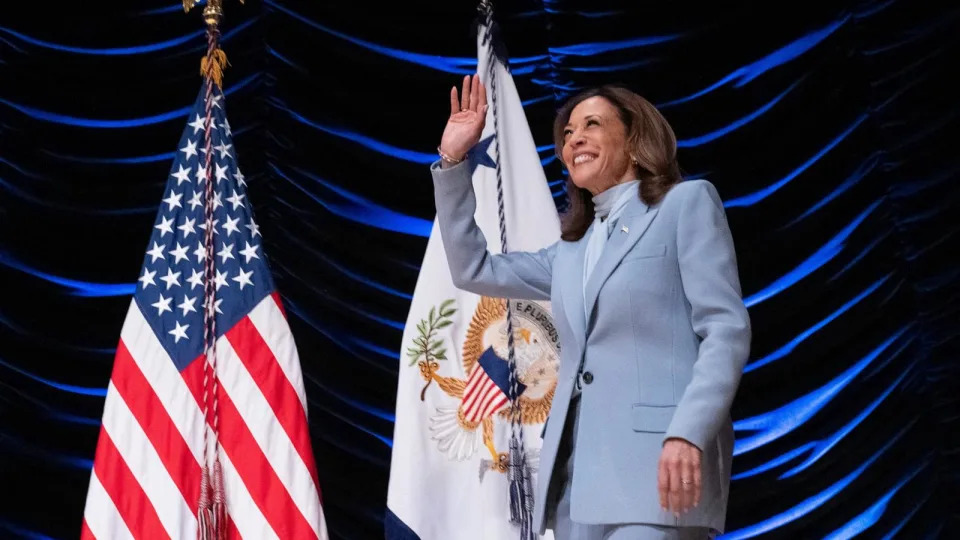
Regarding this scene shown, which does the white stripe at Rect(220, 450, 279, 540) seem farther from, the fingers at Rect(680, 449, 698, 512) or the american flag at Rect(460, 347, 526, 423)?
Result: the fingers at Rect(680, 449, 698, 512)

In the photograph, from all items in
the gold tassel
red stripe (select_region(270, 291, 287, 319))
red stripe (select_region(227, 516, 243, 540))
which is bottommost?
red stripe (select_region(227, 516, 243, 540))

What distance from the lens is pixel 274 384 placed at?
118 inches

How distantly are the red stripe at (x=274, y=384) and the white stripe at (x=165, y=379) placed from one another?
0.18 metres

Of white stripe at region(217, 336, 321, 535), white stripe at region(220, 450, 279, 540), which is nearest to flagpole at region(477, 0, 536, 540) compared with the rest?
white stripe at region(217, 336, 321, 535)

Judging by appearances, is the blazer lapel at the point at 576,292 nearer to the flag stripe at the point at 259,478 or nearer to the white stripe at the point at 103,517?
the flag stripe at the point at 259,478

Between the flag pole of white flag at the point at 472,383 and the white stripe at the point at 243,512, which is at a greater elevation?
the flag pole of white flag at the point at 472,383

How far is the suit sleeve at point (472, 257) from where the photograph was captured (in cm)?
211

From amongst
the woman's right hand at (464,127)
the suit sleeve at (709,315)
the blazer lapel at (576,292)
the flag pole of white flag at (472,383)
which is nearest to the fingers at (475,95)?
the woman's right hand at (464,127)

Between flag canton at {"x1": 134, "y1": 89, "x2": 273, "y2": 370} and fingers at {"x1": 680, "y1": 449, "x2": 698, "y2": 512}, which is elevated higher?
flag canton at {"x1": 134, "y1": 89, "x2": 273, "y2": 370}

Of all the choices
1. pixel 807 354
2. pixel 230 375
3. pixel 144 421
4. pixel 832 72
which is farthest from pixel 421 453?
pixel 832 72

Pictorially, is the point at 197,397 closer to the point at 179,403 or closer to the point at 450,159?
the point at 179,403

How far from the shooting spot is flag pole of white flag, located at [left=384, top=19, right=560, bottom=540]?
2916 mm

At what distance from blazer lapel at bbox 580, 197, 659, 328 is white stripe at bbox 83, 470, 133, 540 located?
1628 mm

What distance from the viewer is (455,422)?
9.81 ft
